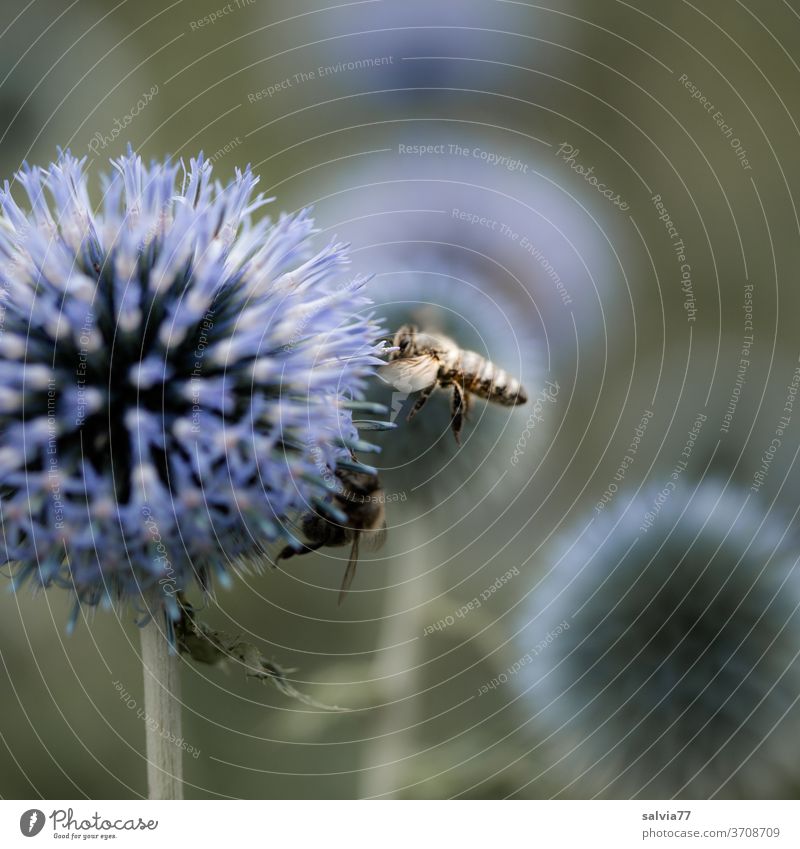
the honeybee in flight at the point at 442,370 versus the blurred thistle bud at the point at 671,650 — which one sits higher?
the honeybee in flight at the point at 442,370

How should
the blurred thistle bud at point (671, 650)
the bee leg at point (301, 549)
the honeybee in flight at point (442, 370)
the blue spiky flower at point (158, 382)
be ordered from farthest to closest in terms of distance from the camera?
the blurred thistle bud at point (671, 650), the honeybee in flight at point (442, 370), the bee leg at point (301, 549), the blue spiky flower at point (158, 382)

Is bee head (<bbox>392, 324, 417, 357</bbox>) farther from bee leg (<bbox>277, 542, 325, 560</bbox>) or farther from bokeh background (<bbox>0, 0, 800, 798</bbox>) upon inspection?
bee leg (<bbox>277, 542, 325, 560</bbox>)

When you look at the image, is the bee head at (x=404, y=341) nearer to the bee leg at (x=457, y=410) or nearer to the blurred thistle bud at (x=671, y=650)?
the bee leg at (x=457, y=410)

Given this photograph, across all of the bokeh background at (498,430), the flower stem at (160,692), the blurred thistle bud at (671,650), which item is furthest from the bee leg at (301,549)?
the blurred thistle bud at (671,650)

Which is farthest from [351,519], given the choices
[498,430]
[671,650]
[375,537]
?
[671,650]

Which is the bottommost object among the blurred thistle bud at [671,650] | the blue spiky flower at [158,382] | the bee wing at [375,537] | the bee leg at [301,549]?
the blurred thistle bud at [671,650]

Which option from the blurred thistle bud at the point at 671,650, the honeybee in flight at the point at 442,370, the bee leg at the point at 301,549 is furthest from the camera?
the blurred thistle bud at the point at 671,650

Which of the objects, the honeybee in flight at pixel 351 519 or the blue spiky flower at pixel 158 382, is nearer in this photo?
the blue spiky flower at pixel 158 382

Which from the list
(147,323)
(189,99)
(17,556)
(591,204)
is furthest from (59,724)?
(591,204)

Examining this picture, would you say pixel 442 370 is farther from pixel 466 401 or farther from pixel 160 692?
pixel 160 692

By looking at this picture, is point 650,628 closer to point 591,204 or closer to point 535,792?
point 535,792
